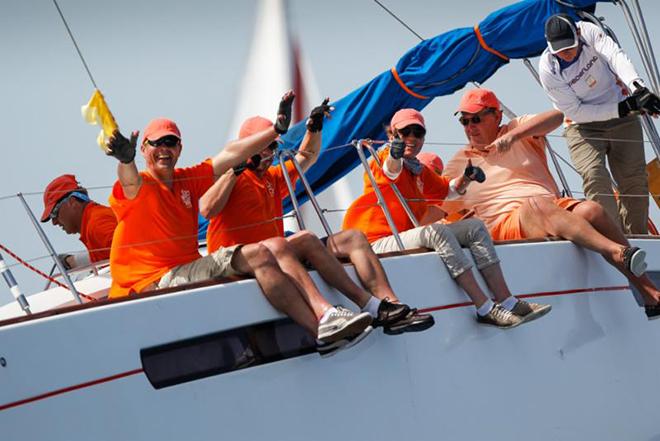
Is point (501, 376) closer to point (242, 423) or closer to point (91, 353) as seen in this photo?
point (242, 423)

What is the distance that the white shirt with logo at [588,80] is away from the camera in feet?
20.9

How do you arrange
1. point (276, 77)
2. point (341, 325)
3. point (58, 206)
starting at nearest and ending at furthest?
point (341, 325), point (58, 206), point (276, 77)

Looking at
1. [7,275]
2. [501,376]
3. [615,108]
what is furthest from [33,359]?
[615,108]

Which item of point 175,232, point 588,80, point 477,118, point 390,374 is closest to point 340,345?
point 390,374

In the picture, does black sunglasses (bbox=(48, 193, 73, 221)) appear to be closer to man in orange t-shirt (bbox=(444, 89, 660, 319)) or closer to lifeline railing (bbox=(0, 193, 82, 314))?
lifeline railing (bbox=(0, 193, 82, 314))

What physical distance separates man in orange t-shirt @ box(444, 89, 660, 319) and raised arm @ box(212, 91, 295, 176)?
1536mm

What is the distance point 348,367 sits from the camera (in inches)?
192

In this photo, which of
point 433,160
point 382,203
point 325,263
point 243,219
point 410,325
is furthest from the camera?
point 433,160

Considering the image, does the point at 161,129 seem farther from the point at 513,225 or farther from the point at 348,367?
the point at 513,225

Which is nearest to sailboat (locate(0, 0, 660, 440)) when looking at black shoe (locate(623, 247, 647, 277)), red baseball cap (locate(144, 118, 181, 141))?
black shoe (locate(623, 247, 647, 277))

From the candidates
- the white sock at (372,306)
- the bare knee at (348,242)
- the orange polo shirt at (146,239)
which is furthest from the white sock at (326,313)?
the orange polo shirt at (146,239)

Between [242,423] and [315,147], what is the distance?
1554 millimetres

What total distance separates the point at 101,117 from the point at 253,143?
2.12 ft

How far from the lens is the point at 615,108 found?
6395 millimetres
